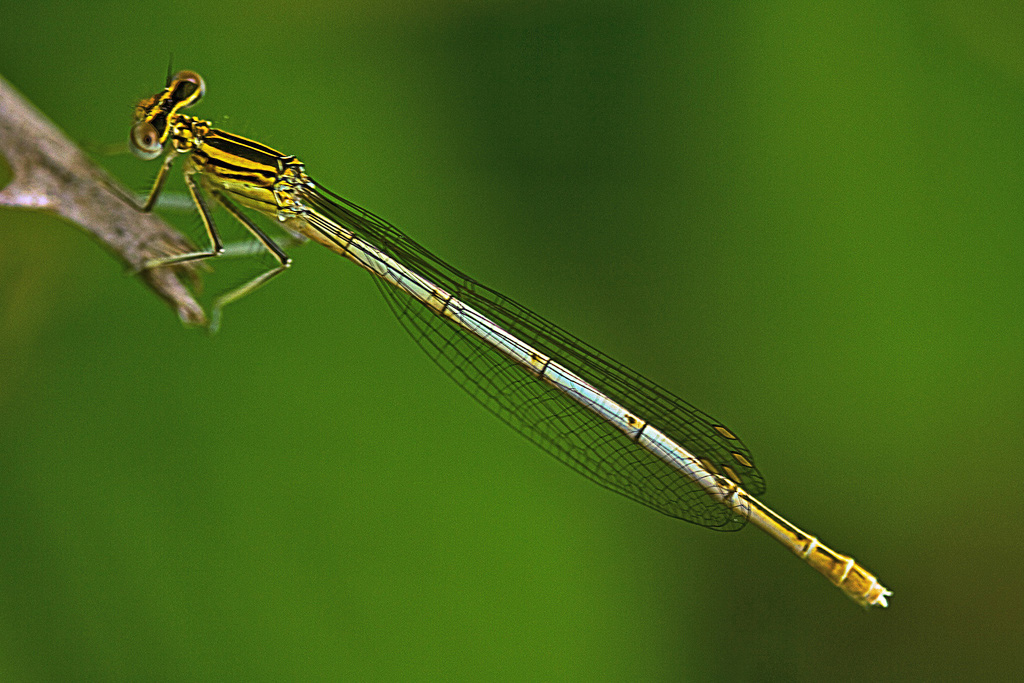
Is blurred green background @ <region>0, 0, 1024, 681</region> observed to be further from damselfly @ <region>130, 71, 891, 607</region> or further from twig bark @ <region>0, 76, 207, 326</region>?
twig bark @ <region>0, 76, 207, 326</region>

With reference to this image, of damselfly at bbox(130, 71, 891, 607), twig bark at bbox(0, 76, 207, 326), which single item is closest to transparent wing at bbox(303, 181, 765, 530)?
damselfly at bbox(130, 71, 891, 607)

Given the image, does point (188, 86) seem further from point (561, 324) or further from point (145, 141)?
point (561, 324)

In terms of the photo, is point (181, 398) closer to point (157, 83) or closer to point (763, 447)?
point (157, 83)

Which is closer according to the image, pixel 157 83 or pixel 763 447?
pixel 157 83

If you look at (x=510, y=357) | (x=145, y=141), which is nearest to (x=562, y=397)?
(x=510, y=357)

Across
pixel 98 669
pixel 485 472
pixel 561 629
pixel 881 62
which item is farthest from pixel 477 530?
pixel 881 62

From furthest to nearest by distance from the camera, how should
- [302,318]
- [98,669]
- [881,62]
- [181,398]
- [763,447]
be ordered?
[763,447] → [881,62] → [302,318] → [181,398] → [98,669]

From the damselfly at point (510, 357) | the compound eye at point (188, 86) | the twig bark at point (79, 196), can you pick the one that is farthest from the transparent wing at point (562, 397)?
the twig bark at point (79, 196)

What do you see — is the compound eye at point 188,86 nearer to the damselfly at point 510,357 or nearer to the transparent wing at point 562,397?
the damselfly at point 510,357
